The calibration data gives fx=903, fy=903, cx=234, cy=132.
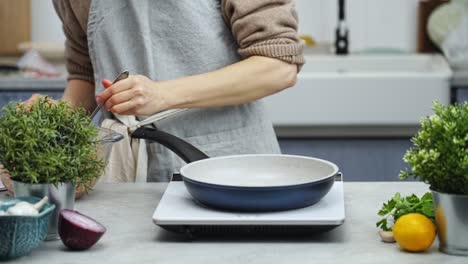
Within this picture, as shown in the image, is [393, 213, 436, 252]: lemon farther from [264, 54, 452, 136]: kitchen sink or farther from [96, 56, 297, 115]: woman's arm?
[264, 54, 452, 136]: kitchen sink

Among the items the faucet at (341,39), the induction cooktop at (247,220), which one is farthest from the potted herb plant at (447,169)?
the faucet at (341,39)

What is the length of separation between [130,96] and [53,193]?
0.98 ft

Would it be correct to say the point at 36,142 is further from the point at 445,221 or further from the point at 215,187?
the point at 445,221

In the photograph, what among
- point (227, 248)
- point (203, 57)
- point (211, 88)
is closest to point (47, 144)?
point (227, 248)

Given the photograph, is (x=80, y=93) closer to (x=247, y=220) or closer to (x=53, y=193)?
(x=53, y=193)

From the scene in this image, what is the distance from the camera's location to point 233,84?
171 cm

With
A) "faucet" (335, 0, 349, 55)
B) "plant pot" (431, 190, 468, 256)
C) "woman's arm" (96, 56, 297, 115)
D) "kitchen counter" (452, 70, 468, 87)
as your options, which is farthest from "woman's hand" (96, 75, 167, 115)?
"faucet" (335, 0, 349, 55)

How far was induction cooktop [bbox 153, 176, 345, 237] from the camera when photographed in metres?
1.26

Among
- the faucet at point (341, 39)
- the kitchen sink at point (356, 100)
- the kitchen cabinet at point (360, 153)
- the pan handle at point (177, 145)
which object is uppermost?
the pan handle at point (177, 145)

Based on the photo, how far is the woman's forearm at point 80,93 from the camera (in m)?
2.01

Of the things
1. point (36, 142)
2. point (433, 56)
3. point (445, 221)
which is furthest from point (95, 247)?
point (433, 56)

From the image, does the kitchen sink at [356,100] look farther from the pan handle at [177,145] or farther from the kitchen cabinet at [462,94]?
the pan handle at [177,145]

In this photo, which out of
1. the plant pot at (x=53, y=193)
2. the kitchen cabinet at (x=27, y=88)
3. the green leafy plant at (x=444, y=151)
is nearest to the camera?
the green leafy plant at (x=444, y=151)

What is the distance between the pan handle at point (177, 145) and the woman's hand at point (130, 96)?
5cm
